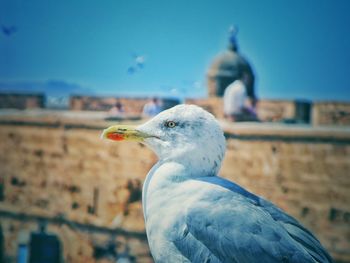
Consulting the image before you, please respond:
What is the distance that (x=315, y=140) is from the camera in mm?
4633

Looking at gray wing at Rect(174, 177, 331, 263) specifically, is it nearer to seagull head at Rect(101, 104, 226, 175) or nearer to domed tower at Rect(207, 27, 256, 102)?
seagull head at Rect(101, 104, 226, 175)

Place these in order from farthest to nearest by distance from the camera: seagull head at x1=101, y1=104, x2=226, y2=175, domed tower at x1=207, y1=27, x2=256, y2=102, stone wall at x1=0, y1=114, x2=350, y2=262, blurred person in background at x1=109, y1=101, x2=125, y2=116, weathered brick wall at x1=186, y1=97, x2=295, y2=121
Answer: domed tower at x1=207, y1=27, x2=256, y2=102 < weathered brick wall at x1=186, y1=97, x2=295, y2=121 < blurred person in background at x1=109, y1=101, x2=125, y2=116 < stone wall at x1=0, y1=114, x2=350, y2=262 < seagull head at x1=101, y1=104, x2=226, y2=175

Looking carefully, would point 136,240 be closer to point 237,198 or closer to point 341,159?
point 341,159

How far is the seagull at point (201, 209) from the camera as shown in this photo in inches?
62.0

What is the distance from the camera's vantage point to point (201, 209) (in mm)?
1623

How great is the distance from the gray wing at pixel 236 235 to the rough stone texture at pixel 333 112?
4.33 metres

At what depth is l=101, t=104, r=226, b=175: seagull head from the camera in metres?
1.72

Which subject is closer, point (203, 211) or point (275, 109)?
point (203, 211)

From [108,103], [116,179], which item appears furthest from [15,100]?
[116,179]

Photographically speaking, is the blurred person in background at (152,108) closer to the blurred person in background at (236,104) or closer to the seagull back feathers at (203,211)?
the blurred person in background at (236,104)

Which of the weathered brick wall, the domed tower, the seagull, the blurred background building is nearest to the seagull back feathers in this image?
the seagull

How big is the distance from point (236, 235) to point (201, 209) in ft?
0.46

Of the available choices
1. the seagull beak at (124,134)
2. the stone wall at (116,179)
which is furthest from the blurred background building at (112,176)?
the seagull beak at (124,134)

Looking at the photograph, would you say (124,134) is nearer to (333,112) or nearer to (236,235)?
(236,235)
